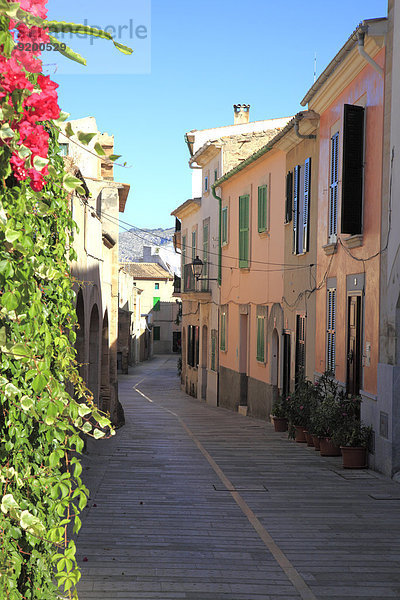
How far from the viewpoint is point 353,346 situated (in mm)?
13266

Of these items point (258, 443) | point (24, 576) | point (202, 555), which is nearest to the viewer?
point (24, 576)

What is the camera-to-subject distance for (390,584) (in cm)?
615

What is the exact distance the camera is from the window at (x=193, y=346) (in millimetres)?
33938

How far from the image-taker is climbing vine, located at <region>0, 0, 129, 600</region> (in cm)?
284

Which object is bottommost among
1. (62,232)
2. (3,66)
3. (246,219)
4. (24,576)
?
(24,576)

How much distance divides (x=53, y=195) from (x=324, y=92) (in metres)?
12.5

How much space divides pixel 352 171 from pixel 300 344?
6.03 metres

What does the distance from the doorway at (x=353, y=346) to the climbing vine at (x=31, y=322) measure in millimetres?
9697

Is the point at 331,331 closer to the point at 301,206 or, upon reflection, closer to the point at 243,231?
the point at 301,206

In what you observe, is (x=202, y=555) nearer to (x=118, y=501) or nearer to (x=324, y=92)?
(x=118, y=501)

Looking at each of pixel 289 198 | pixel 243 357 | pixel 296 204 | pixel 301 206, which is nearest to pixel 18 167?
pixel 301 206

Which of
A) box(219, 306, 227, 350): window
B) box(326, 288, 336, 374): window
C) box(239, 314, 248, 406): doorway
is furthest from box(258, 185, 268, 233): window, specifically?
box(326, 288, 336, 374): window

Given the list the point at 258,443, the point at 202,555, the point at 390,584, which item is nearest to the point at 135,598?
the point at 202,555

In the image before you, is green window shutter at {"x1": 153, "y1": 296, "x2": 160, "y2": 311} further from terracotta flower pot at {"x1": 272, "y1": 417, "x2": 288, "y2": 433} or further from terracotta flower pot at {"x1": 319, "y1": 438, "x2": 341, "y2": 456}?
terracotta flower pot at {"x1": 319, "y1": 438, "x2": 341, "y2": 456}
